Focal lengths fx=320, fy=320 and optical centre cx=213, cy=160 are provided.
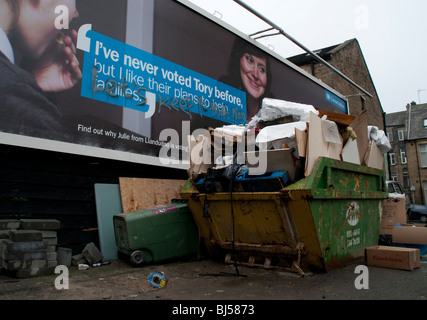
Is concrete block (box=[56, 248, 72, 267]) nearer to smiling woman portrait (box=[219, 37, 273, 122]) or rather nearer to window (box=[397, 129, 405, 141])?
smiling woman portrait (box=[219, 37, 273, 122])

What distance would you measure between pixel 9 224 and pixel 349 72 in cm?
1676

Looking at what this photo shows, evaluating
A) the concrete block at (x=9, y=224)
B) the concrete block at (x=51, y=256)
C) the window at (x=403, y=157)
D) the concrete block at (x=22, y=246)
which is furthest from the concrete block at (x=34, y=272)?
the window at (x=403, y=157)

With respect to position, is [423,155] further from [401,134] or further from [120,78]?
[120,78]

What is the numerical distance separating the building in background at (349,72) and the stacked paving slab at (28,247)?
12.7 metres

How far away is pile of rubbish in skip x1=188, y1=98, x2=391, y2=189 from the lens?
11.2 feet

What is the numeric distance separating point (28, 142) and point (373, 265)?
4413 mm

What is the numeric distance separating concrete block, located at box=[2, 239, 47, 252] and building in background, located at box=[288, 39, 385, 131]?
1280 cm

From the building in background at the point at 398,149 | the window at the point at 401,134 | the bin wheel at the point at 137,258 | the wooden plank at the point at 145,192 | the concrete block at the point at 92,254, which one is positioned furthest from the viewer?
the window at the point at 401,134

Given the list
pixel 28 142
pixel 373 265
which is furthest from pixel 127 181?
pixel 373 265

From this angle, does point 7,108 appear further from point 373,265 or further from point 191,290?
point 373,265

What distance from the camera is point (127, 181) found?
4949 mm

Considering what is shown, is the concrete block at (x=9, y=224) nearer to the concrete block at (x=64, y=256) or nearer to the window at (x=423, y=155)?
the concrete block at (x=64, y=256)

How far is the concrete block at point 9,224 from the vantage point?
361cm

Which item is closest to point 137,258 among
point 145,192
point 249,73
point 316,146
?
point 145,192
